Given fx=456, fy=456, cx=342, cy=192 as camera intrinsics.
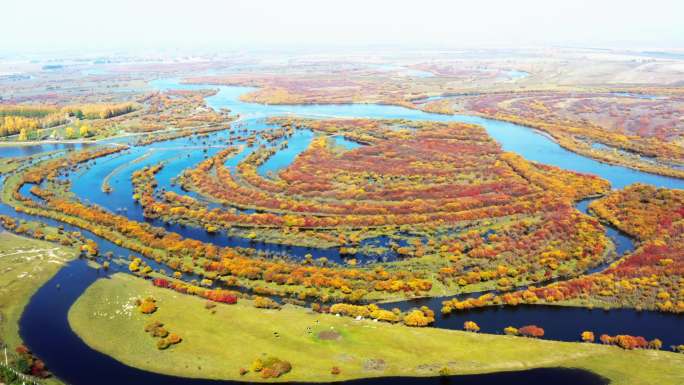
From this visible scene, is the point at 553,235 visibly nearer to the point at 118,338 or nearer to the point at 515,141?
the point at 118,338

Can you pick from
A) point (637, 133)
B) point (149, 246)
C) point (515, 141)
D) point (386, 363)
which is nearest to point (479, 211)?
point (386, 363)

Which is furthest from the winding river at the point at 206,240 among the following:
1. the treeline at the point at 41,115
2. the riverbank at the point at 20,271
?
the treeline at the point at 41,115

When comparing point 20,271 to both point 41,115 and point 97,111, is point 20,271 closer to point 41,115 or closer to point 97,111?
point 97,111

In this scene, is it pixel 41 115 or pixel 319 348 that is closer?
pixel 319 348

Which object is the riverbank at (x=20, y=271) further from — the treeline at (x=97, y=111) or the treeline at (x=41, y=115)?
the treeline at (x=97, y=111)

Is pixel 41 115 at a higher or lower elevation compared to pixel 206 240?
higher

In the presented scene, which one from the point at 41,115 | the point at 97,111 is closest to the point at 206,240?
the point at 97,111
